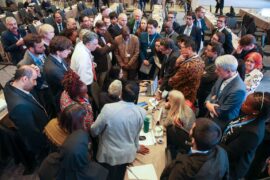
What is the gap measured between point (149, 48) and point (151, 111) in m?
1.74

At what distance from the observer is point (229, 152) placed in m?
2.08

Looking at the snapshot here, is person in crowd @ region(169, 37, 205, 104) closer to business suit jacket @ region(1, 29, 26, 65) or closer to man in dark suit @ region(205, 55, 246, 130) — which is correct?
man in dark suit @ region(205, 55, 246, 130)

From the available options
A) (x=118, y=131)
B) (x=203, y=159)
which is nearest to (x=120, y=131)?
(x=118, y=131)

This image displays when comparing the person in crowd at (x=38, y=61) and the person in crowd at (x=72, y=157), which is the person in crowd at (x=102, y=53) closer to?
the person in crowd at (x=38, y=61)

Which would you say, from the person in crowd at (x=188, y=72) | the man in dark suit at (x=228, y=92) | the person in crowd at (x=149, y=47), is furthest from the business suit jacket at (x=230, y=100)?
the person in crowd at (x=149, y=47)

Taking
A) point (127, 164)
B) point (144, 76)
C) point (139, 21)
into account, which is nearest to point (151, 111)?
point (127, 164)

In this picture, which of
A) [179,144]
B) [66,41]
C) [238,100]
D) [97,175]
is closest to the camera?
[97,175]

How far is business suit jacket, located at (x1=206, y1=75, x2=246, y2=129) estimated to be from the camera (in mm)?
2500

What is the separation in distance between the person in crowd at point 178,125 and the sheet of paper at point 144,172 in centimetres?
31

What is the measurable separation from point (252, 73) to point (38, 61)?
9.71 feet

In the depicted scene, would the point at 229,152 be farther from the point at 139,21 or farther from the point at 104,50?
the point at 139,21

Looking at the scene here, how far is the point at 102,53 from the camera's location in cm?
385

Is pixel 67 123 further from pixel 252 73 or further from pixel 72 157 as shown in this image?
pixel 252 73

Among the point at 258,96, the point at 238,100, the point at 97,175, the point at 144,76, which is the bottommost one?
the point at 144,76
